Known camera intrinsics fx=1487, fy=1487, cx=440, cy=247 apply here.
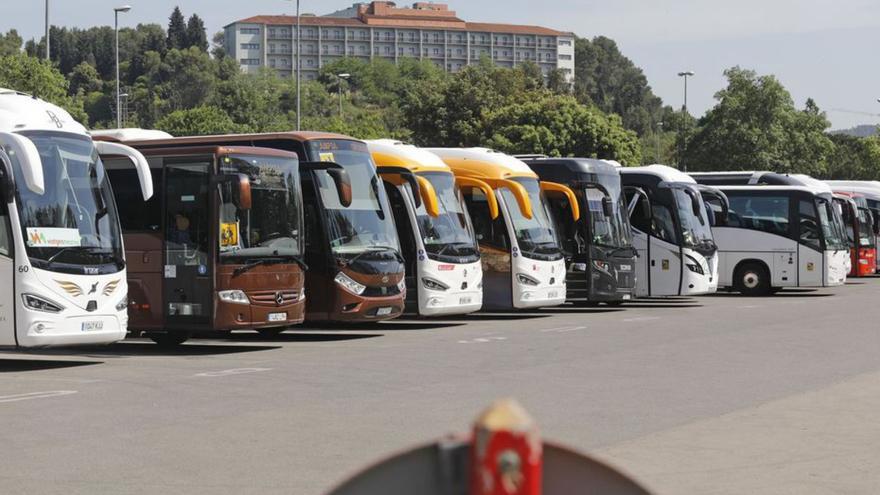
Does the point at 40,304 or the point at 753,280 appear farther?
the point at 753,280

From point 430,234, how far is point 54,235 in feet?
30.2

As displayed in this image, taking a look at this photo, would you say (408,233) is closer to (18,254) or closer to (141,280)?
(141,280)

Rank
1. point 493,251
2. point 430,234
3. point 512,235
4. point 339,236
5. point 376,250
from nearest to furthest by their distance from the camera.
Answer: point 339,236 < point 376,250 < point 430,234 < point 512,235 < point 493,251

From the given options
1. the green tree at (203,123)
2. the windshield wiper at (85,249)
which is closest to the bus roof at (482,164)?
the windshield wiper at (85,249)

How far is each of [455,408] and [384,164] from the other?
12.9 m

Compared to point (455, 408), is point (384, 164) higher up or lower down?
higher up

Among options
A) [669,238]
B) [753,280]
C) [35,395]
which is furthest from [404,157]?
[753,280]

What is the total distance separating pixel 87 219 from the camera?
59.7ft

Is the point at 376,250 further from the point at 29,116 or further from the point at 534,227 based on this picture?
the point at 534,227

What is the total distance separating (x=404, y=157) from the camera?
1027 inches

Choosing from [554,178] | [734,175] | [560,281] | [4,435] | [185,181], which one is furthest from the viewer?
[734,175]

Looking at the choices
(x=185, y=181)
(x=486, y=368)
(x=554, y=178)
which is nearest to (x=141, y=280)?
(x=185, y=181)

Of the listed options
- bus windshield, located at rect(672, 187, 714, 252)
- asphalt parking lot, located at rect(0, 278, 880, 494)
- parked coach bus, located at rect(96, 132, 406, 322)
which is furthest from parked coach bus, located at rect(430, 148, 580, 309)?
bus windshield, located at rect(672, 187, 714, 252)

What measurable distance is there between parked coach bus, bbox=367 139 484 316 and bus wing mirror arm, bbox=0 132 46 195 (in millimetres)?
9044
